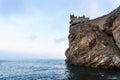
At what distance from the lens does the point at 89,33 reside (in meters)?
102

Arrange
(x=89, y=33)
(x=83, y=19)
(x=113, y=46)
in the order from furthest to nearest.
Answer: (x=83, y=19), (x=89, y=33), (x=113, y=46)

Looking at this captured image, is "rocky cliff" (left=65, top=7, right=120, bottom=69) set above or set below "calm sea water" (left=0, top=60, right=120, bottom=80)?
above

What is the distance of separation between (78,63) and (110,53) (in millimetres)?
18348

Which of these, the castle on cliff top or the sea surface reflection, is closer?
the sea surface reflection

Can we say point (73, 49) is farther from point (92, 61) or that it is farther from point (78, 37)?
point (92, 61)

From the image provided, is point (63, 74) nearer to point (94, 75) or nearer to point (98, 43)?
point (94, 75)

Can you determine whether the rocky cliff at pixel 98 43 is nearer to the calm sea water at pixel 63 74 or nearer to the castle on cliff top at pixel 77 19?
the calm sea water at pixel 63 74

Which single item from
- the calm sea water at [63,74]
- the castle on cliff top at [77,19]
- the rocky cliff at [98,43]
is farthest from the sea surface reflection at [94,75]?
the castle on cliff top at [77,19]

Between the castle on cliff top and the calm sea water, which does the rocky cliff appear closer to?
the calm sea water

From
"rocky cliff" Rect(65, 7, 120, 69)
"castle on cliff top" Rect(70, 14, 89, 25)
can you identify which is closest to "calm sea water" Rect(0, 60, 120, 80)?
"rocky cliff" Rect(65, 7, 120, 69)

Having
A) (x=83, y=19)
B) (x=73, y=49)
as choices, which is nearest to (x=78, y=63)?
(x=73, y=49)

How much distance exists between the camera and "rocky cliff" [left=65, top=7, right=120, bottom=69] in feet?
293

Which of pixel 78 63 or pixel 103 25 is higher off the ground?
pixel 103 25

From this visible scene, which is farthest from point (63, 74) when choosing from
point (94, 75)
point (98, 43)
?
point (98, 43)
